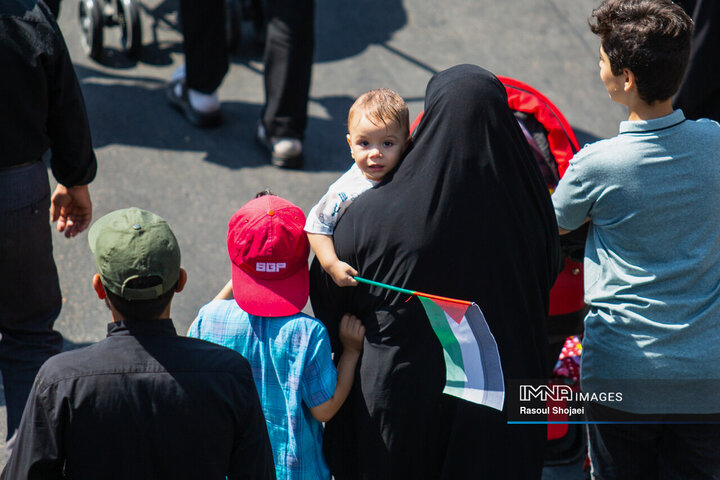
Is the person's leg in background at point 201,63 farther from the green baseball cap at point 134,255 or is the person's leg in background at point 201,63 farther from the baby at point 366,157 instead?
the green baseball cap at point 134,255

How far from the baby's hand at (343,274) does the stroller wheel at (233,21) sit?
4.10 meters

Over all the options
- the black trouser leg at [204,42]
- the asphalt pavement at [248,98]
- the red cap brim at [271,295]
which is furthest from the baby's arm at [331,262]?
the black trouser leg at [204,42]

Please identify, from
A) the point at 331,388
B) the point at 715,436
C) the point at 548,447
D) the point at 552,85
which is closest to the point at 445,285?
the point at 331,388

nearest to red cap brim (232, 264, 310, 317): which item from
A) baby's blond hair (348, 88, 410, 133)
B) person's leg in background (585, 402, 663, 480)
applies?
baby's blond hair (348, 88, 410, 133)

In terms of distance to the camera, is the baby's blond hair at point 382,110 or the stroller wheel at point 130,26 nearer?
the baby's blond hair at point 382,110

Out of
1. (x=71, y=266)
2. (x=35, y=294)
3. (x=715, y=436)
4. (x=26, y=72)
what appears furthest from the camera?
(x=71, y=266)

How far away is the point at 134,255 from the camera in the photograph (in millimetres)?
1954

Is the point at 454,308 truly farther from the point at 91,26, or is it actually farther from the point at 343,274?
the point at 91,26

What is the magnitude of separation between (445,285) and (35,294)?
1.58 m

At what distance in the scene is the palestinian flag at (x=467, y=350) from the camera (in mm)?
2205

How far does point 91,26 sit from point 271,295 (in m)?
4.10

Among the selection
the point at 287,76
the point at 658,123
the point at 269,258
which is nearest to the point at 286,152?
the point at 287,76

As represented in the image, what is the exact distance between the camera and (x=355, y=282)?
7.36 ft

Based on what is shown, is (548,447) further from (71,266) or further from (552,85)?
(552,85)
